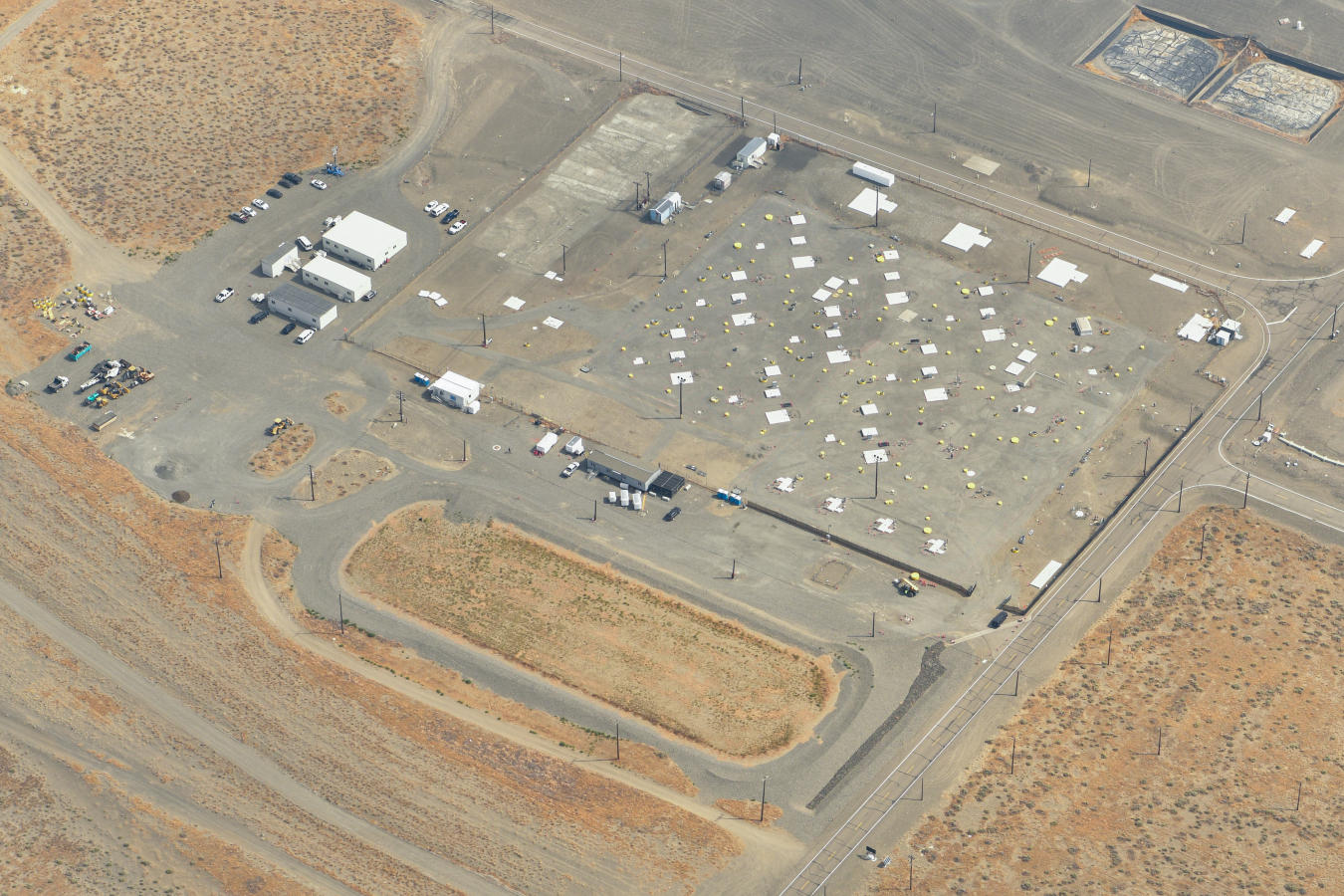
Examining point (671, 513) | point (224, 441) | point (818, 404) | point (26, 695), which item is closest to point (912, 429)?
point (818, 404)

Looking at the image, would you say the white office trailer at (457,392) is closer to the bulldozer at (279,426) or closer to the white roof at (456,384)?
the white roof at (456,384)

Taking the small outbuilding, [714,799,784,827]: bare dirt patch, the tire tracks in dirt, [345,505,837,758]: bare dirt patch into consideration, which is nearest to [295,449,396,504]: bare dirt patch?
[345,505,837,758]: bare dirt patch

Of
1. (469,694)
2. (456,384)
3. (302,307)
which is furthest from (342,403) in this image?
(469,694)

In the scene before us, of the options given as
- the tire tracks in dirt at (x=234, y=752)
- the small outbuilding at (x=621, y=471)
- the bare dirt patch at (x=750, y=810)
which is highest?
the small outbuilding at (x=621, y=471)

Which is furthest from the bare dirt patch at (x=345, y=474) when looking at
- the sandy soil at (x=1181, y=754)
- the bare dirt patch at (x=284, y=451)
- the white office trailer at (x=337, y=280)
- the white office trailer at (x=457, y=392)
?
the sandy soil at (x=1181, y=754)

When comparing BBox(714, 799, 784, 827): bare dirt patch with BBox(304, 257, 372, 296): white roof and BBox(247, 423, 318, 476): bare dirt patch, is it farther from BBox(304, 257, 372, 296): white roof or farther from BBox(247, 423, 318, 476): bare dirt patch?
BBox(304, 257, 372, 296): white roof

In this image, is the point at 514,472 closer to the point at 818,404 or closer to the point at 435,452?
the point at 435,452
